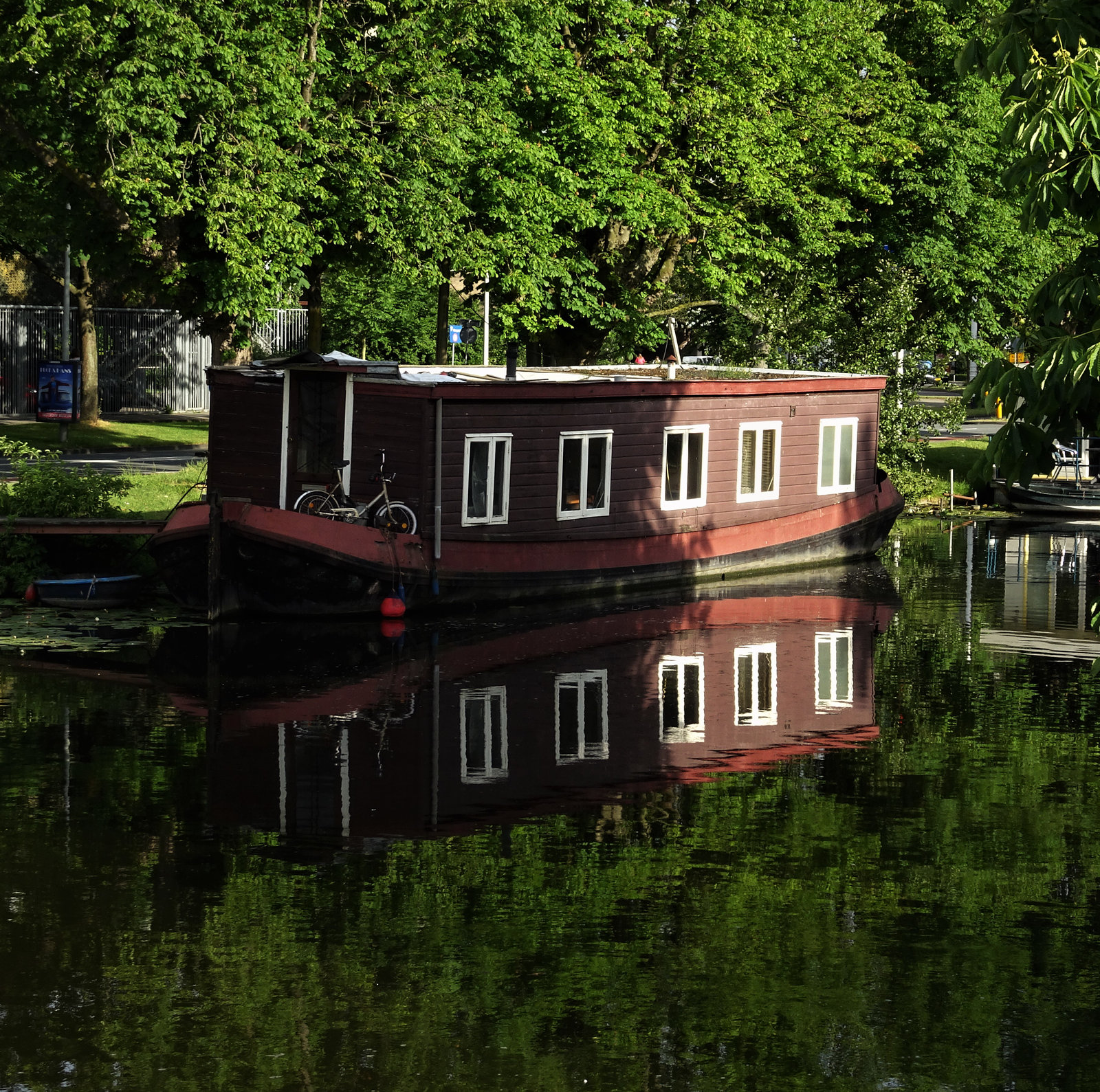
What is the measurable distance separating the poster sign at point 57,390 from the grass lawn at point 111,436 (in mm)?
610

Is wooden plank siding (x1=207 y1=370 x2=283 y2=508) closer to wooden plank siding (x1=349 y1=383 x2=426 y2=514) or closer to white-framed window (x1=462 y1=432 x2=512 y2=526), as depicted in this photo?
wooden plank siding (x1=349 y1=383 x2=426 y2=514)

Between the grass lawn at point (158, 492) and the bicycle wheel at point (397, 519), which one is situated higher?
the bicycle wheel at point (397, 519)

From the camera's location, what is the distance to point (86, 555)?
23.8 metres

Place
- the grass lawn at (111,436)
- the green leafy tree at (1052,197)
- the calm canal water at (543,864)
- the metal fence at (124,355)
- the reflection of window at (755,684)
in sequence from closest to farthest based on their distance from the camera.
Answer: the green leafy tree at (1052,197), the calm canal water at (543,864), the reflection of window at (755,684), the grass lawn at (111,436), the metal fence at (124,355)

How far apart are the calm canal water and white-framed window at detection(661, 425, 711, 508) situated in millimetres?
5982

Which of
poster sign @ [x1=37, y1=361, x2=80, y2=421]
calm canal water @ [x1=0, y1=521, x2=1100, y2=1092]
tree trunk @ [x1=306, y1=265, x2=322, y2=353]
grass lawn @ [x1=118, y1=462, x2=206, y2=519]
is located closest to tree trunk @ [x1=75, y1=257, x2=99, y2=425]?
poster sign @ [x1=37, y1=361, x2=80, y2=421]

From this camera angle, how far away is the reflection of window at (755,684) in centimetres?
1692

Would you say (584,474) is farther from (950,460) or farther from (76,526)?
(950,460)

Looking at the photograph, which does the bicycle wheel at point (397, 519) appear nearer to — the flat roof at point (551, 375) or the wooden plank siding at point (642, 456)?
the wooden plank siding at point (642, 456)

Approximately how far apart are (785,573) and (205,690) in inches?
518

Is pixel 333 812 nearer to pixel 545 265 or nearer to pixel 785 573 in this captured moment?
pixel 785 573

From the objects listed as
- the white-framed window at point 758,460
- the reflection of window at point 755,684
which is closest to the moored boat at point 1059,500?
the white-framed window at point 758,460

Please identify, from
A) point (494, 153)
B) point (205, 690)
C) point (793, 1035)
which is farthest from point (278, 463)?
point (793, 1035)

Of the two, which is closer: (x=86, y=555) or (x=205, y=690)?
(x=205, y=690)
